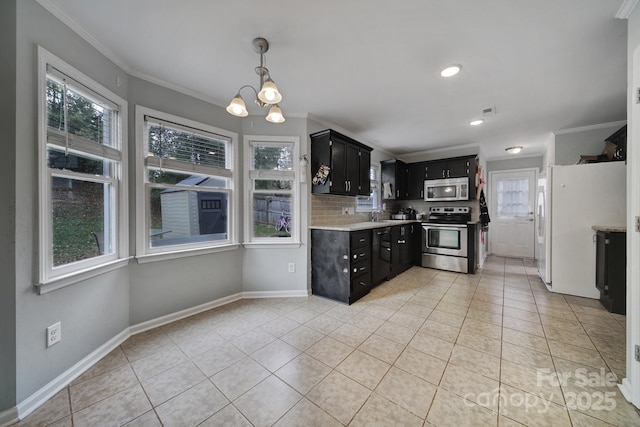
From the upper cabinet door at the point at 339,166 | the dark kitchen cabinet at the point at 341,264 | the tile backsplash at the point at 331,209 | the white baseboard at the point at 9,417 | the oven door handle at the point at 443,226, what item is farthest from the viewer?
the oven door handle at the point at 443,226

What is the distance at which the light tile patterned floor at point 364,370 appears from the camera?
4.40 ft

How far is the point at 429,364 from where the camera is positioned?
1772 millimetres

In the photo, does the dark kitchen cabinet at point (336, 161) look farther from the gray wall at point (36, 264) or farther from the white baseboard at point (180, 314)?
the white baseboard at point (180, 314)

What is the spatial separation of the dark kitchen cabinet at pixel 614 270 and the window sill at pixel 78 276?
205 inches

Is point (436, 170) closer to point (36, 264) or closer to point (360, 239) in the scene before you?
point (360, 239)

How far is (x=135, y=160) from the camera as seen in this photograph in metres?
2.21

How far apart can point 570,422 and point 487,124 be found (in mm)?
3628

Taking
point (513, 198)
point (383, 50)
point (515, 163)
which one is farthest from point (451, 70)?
point (513, 198)

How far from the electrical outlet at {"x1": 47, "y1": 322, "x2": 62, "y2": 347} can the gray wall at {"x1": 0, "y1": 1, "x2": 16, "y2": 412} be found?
7.1 inches

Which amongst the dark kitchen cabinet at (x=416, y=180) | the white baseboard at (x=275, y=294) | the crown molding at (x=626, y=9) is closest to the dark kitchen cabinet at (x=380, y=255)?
the white baseboard at (x=275, y=294)

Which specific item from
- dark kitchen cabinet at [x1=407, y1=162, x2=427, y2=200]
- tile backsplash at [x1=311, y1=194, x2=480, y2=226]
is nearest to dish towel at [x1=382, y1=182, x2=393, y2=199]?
tile backsplash at [x1=311, y1=194, x2=480, y2=226]

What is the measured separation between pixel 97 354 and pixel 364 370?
215 centimetres

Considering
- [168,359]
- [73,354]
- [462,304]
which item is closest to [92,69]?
[73,354]

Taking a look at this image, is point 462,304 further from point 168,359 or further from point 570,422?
point 168,359
